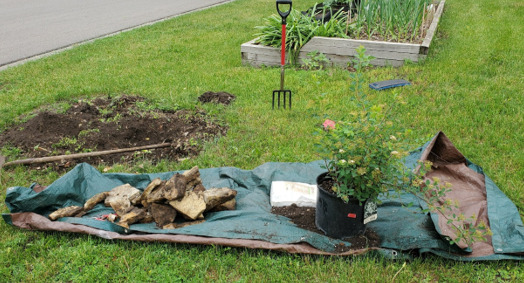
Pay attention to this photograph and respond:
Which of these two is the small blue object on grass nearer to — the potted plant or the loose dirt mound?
the loose dirt mound

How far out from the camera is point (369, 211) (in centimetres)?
273

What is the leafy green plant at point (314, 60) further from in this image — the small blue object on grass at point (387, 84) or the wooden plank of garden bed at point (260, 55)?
the small blue object on grass at point (387, 84)

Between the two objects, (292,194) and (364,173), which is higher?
(364,173)

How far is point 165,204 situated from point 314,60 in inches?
168

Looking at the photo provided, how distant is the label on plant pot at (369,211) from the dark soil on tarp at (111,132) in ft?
6.56

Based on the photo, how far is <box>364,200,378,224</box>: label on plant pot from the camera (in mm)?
2696

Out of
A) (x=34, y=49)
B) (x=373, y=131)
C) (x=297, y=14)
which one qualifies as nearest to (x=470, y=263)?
(x=373, y=131)

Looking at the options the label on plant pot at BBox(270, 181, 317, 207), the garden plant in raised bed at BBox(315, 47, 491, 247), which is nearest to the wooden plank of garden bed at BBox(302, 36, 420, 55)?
the label on plant pot at BBox(270, 181, 317, 207)

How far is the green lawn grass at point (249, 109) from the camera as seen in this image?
262cm

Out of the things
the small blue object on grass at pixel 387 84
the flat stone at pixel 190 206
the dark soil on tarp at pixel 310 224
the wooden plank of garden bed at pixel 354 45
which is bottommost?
the dark soil on tarp at pixel 310 224

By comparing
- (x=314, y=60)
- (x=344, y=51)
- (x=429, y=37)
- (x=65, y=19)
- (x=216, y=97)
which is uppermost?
(x=65, y=19)

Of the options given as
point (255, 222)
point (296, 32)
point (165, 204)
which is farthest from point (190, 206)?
point (296, 32)

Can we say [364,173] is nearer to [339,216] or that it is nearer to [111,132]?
[339,216]

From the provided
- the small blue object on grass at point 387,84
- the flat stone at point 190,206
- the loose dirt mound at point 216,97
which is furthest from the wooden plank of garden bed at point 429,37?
the flat stone at point 190,206
